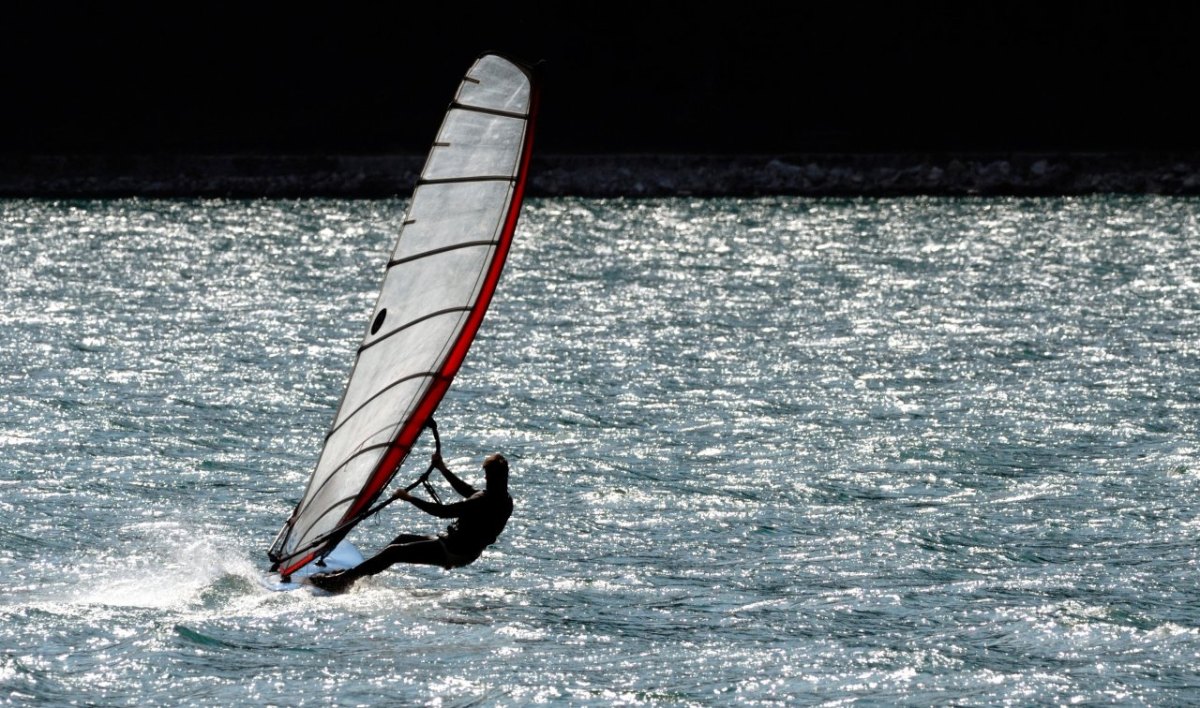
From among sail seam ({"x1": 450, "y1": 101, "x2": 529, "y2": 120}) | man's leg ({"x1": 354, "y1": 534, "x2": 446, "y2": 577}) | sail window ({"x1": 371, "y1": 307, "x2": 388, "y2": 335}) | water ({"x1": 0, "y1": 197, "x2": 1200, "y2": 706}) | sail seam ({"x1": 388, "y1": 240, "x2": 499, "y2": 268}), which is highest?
sail seam ({"x1": 450, "y1": 101, "x2": 529, "y2": 120})

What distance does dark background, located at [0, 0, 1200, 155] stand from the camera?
58250 mm

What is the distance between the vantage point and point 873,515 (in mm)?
15570

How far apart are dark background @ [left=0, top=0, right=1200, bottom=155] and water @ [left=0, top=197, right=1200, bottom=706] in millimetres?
23348

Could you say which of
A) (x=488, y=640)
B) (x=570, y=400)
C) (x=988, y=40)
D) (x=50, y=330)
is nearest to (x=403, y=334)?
(x=488, y=640)

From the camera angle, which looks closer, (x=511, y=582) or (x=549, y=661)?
(x=549, y=661)

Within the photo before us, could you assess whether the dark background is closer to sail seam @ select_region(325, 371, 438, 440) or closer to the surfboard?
the surfboard

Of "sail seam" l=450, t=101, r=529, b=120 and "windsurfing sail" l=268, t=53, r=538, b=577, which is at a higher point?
"sail seam" l=450, t=101, r=529, b=120

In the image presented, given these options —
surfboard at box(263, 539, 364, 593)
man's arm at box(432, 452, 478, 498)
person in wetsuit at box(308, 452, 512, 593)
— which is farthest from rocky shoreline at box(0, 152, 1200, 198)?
man's arm at box(432, 452, 478, 498)

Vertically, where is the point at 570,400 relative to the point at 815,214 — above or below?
above

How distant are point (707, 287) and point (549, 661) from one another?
22.7 meters

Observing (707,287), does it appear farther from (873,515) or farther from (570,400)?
(873,515)

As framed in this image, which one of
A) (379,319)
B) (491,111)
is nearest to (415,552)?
(379,319)

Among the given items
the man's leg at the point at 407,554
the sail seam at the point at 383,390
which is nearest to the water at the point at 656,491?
the man's leg at the point at 407,554

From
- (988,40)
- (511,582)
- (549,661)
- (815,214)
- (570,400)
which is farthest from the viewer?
(988,40)
